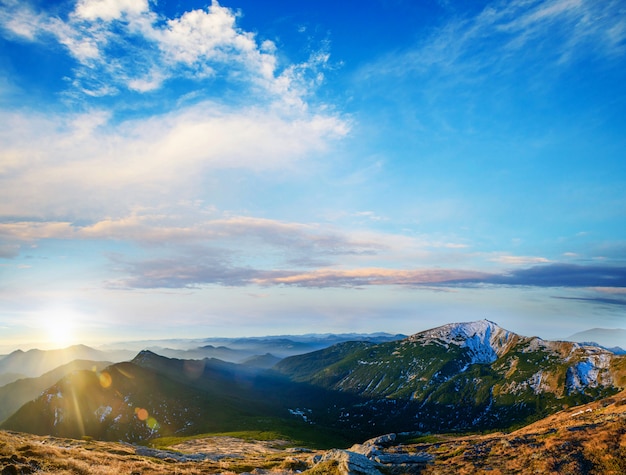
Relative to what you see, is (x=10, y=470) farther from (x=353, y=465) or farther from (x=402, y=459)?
(x=402, y=459)

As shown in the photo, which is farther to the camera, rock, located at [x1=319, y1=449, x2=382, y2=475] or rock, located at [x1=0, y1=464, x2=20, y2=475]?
rock, located at [x1=319, y1=449, x2=382, y2=475]

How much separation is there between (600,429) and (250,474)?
42.1 metres

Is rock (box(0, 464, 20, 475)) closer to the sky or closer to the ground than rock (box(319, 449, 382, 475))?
closer to the sky

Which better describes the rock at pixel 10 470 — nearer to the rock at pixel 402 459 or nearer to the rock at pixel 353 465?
the rock at pixel 353 465

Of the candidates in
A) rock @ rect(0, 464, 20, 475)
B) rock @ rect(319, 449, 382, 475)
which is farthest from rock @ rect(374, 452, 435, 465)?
rock @ rect(0, 464, 20, 475)

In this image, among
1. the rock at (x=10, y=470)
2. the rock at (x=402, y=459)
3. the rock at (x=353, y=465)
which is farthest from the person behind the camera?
the rock at (x=402, y=459)

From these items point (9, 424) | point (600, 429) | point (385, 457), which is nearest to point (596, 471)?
point (600, 429)

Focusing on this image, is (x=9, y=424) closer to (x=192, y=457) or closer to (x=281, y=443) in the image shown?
(x=281, y=443)

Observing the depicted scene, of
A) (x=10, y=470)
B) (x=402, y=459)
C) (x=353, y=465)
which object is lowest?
(x=402, y=459)

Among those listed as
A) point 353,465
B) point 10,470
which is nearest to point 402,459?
point 353,465

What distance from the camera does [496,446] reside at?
43125mm

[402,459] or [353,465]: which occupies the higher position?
[353,465]

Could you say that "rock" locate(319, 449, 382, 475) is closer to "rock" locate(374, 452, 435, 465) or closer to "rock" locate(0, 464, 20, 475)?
"rock" locate(374, 452, 435, 465)

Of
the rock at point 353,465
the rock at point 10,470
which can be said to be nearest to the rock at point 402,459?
the rock at point 353,465
